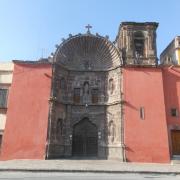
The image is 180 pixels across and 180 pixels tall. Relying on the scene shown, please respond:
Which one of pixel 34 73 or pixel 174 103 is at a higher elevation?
pixel 34 73

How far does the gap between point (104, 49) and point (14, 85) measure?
793 cm

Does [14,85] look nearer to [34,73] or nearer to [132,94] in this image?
[34,73]

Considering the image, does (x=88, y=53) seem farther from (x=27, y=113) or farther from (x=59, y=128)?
(x=27, y=113)

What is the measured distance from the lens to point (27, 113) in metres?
18.1

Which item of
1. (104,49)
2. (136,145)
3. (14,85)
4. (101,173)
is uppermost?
(104,49)

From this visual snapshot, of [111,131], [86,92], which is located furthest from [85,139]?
[86,92]

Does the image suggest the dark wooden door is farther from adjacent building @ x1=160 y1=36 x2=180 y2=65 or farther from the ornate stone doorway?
adjacent building @ x1=160 y1=36 x2=180 y2=65

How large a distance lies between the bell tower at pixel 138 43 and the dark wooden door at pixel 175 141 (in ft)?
18.3

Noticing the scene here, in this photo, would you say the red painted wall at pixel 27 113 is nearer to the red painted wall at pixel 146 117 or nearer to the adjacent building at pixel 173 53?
the red painted wall at pixel 146 117

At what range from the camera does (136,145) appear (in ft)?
57.7

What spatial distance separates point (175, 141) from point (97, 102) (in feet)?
21.9

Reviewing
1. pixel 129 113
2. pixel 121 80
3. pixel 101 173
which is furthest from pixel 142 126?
pixel 101 173

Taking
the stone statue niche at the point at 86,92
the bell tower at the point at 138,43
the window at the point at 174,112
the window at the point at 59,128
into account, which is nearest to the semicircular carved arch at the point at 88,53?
the bell tower at the point at 138,43

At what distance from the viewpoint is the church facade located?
17578 millimetres
